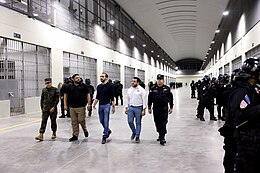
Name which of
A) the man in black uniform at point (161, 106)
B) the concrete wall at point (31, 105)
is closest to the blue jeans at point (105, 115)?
the man in black uniform at point (161, 106)

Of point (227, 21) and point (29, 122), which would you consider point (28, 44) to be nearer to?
point (29, 122)

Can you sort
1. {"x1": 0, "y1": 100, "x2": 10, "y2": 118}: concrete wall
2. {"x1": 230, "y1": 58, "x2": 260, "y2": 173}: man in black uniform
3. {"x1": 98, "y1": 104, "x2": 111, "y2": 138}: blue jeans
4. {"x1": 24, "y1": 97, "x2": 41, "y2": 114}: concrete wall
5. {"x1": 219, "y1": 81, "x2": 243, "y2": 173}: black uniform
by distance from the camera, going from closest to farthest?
{"x1": 230, "y1": 58, "x2": 260, "y2": 173}: man in black uniform
{"x1": 219, "y1": 81, "x2": 243, "y2": 173}: black uniform
{"x1": 98, "y1": 104, "x2": 111, "y2": 138}: blue jeans
{"x1": 0, "y1": 100, "x2": 10, "y2": 118}: concrete wall
{"x1": 24, "y1": 97, "x2": 41, "y2": 114}: concrete wall

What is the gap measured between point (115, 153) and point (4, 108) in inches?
305

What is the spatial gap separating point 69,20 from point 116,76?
31.4 feet

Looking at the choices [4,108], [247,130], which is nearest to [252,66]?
[247,130]

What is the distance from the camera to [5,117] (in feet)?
37.9

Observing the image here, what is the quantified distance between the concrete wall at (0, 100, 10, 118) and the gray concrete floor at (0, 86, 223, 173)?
3363 millimetres

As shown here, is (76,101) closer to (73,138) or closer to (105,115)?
(105,115)

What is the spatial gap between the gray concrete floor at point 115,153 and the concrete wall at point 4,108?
3363 mm

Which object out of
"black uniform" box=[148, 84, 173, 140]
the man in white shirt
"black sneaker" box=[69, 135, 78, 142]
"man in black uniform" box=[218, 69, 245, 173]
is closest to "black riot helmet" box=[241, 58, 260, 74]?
"man in black uniform" box=[218, 69, 245, 173]

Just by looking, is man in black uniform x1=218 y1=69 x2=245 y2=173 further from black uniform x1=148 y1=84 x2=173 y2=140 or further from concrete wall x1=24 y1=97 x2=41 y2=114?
concrete wall x1=24 y1=97 x2=41 y2=114

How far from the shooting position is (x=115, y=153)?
560 centimetres

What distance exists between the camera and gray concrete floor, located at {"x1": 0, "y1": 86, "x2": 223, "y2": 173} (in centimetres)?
468

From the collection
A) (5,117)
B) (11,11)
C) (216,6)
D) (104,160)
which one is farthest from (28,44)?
(216,6)
